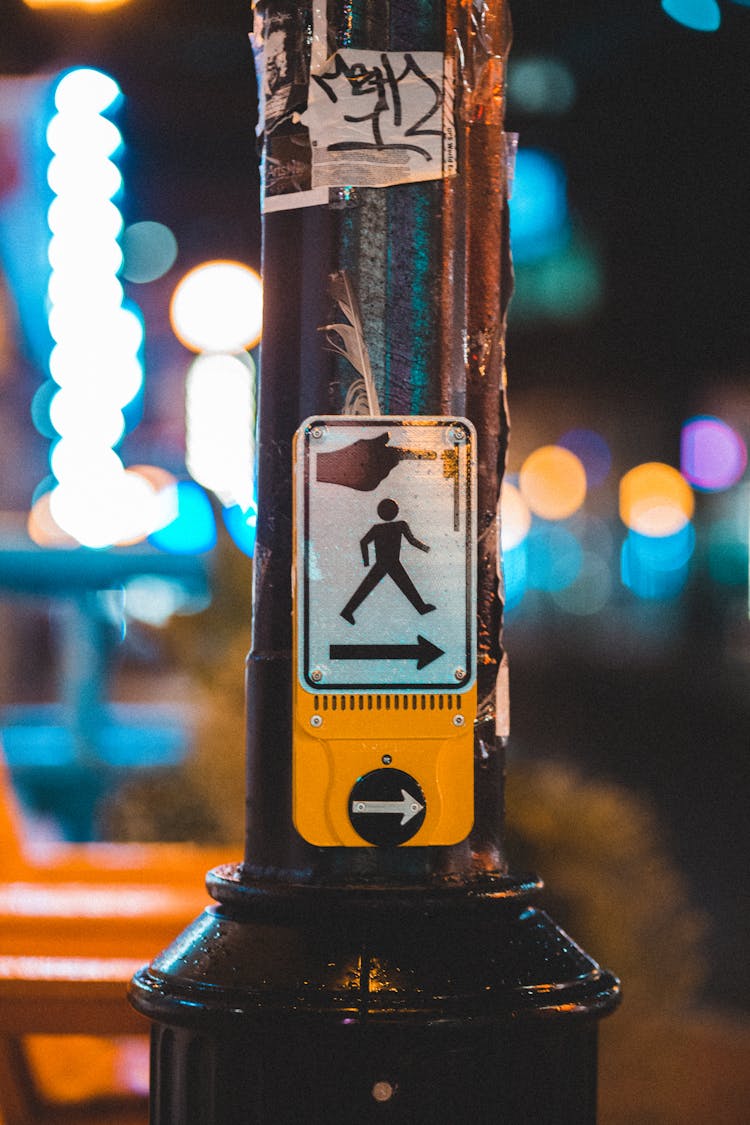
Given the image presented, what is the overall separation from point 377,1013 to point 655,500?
6604cm

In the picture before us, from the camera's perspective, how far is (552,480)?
69.2 m

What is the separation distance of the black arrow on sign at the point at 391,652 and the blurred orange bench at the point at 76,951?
206 centimetres

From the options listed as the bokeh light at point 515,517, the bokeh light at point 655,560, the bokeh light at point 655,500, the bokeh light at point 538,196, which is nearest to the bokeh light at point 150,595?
the bokeh light at point 538,196

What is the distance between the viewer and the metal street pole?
76.8 inches

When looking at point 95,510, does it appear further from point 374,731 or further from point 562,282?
point 562,282

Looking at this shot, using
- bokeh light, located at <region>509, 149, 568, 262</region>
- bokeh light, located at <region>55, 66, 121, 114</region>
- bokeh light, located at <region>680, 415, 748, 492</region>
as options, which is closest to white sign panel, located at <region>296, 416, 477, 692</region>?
bokeh light, located at <region>55, 66, 121, 114</region>

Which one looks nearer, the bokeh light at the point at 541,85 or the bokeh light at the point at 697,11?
the bokeh light at the point at 697,11

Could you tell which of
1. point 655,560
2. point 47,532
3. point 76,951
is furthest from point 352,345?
point 655,560

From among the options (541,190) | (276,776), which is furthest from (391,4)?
(541,190)

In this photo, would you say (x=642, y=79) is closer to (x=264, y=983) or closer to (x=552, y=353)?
(x=264, y=983)

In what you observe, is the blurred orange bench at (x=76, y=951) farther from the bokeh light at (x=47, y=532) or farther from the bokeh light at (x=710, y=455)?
the bokeh light at (x=710, y=455)

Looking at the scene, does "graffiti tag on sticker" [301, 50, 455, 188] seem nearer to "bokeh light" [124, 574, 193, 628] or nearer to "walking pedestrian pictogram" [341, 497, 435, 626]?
"walking pedestrian pictogram" [341, 497, 435, 626]

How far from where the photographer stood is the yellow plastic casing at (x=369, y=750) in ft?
6.61

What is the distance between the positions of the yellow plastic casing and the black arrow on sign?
0.05 m
